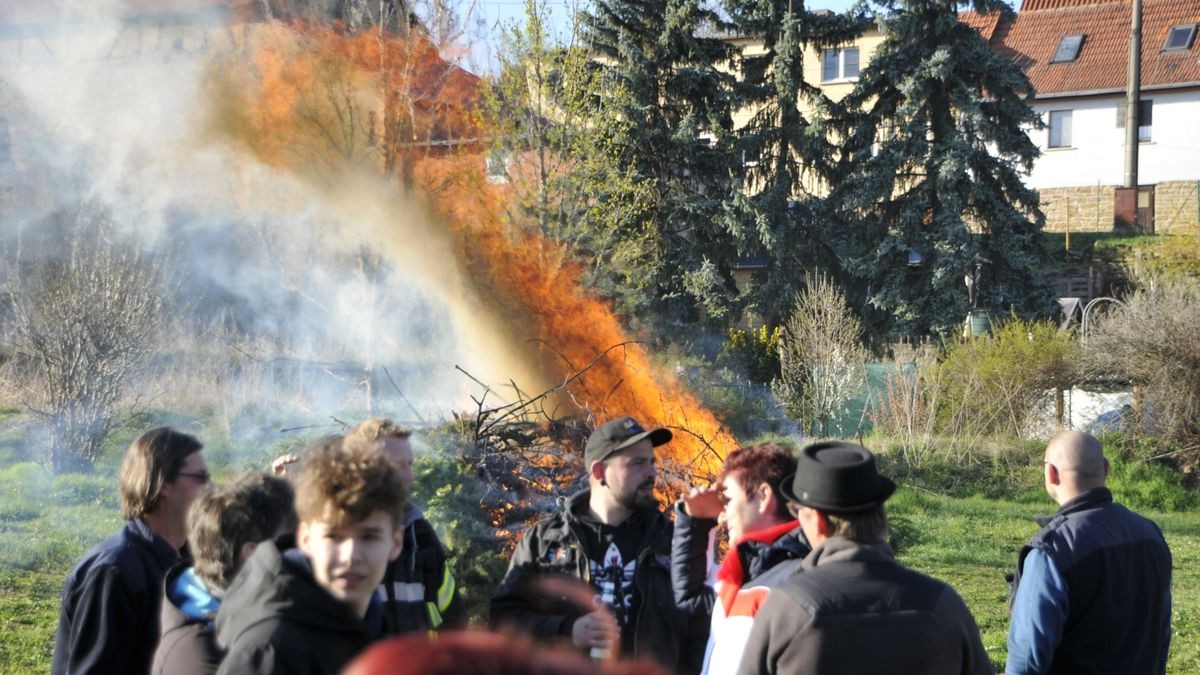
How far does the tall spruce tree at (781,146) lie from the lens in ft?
89.1

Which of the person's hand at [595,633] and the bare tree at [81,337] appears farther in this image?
the bare tree at [81,337]

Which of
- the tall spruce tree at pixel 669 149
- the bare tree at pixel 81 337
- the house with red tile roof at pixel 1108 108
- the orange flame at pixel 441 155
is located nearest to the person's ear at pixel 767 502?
the orange flame at pixel 441 155

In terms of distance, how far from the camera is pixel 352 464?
2604 millimetres

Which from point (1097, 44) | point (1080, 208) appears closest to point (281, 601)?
point (1080, 208)

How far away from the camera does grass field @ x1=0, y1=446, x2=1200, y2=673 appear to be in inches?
326

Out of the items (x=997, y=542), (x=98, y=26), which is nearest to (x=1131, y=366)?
(x=997, y=542)

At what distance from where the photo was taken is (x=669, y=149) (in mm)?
27312

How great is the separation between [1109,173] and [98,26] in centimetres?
3514

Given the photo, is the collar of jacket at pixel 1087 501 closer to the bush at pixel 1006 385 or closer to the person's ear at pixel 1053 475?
the person's ear at pixel 1053 475

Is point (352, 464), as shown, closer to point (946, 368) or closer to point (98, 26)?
point (98, 26)

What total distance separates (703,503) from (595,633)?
64 cm

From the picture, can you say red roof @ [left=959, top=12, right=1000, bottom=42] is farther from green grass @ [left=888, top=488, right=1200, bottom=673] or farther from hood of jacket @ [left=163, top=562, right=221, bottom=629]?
hood of jacket @ [left=163, top=562, right=221, bottom=629]

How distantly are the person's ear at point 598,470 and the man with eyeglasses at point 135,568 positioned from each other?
1449 mm

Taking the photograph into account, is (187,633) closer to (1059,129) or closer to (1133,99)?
(1133,99)
